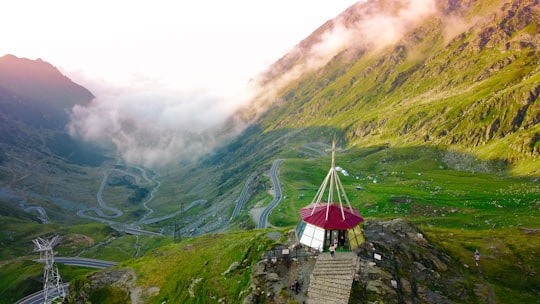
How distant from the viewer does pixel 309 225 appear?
199 ft

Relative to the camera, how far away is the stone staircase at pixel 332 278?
4812cm

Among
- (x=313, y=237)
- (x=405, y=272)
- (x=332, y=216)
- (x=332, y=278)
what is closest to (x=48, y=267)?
(x=313, y=237)

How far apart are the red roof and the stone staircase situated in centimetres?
455

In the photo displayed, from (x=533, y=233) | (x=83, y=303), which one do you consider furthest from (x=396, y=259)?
(x=83, y=303)

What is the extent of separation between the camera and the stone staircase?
48.1 m

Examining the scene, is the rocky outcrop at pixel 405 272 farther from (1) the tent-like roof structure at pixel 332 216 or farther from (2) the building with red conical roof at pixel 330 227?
(1) the tent-like roof structure at pixel 332 216

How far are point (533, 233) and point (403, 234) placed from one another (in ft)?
145

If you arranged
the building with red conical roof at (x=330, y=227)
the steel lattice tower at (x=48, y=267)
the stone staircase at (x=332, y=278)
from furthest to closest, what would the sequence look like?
the steel lattice tower at (x=48, y=267) → the building with red conical roof at (x=330, y=227) → the stone staircase at (x=332, y=278)

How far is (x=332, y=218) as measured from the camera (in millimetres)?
58500

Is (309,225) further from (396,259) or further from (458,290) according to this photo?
(458,290)

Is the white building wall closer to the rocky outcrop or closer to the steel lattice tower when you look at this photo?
the rocky outcrop

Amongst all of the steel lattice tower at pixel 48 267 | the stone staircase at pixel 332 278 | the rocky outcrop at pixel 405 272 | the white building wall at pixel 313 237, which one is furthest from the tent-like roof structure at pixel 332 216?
the steel lattice tower at pixel 48 267

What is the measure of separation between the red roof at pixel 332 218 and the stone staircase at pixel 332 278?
4547mm

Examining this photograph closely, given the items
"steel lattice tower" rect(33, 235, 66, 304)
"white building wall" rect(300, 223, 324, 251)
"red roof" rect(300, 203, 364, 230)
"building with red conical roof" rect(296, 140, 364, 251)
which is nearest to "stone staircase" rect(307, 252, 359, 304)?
"white building wall" rect(300, 223, 324, 251)
